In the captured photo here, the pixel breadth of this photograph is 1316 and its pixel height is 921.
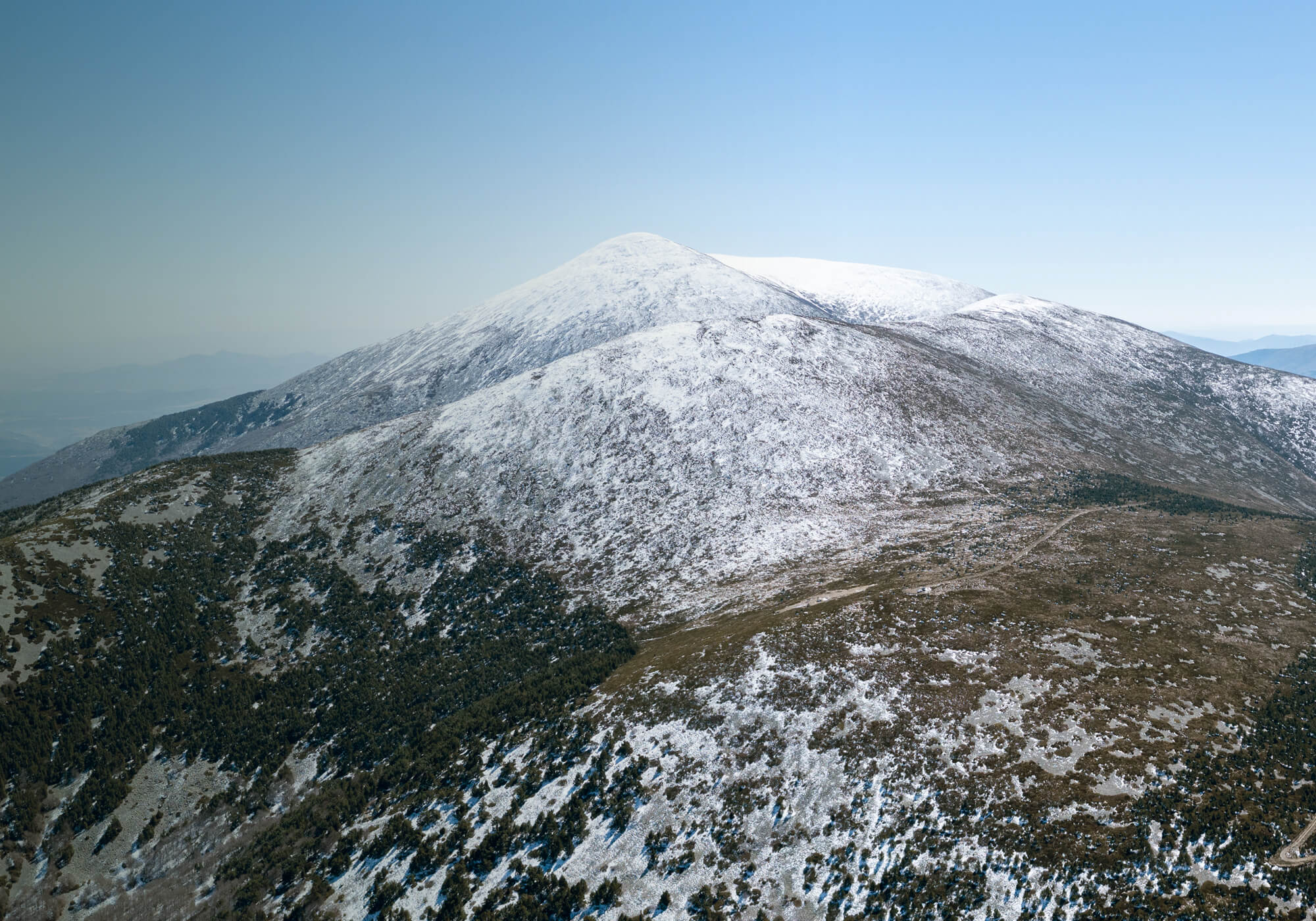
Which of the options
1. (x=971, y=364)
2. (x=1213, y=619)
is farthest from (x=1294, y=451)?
(x=1213, y=619)

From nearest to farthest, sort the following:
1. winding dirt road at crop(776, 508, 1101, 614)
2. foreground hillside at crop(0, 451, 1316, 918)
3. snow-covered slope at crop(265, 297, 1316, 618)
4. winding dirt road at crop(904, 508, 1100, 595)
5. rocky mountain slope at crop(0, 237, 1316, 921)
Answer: foreground hillside at crop(0, 451, 1316, 918), rocky mountain slope at crop(0, 237, 1316, 921), winding dirt road at crop(904, 508, 1100, 595), winding dirt road at crop(776, 508, 1101, 614), snow-covered slope at crop(265, 297, 1316, 618)

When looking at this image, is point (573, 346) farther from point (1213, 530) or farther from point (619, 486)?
point (1213, 530)

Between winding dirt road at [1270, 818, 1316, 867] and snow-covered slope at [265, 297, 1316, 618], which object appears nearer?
winding dirt road at [1270, 818, 1316, 867]

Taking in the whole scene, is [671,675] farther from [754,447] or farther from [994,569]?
[754,447]

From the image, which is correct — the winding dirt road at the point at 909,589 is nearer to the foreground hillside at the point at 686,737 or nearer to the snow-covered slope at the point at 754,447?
the foreground hillside at the point at 686,737

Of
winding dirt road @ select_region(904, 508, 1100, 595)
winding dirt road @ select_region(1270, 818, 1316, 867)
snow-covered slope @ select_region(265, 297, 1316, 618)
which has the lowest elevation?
winding dirt road @ select_region(1270, 818, 1316, 867)

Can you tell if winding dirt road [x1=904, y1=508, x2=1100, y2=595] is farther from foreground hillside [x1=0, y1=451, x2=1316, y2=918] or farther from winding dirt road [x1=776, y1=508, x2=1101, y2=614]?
foreground hillside [x1=0, y1=451, x2=1316, y2=918]

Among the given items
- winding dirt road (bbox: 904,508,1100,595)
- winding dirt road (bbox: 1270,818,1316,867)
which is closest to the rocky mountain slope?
winding dirt road (bbox: 1270,818,1316,867)

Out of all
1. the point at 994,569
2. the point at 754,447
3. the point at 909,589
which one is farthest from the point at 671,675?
the point at 754,447
